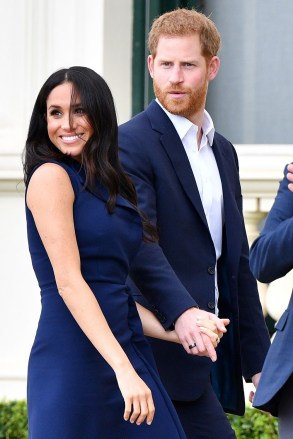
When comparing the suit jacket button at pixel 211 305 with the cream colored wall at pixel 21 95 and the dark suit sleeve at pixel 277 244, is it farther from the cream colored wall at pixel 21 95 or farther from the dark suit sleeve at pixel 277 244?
the cream colored wall at pixel 21 95

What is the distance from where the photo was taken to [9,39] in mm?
6797

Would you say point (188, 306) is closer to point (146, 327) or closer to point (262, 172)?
point (146, 327)

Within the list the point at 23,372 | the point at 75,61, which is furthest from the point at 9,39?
the point at 23,372

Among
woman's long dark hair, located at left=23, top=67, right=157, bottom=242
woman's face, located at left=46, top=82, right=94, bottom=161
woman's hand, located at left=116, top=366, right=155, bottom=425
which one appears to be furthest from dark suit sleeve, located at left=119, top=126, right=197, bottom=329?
woman's hand, located at left=116, top=366, right=155, bottom=425

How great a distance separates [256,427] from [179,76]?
2.23 metres

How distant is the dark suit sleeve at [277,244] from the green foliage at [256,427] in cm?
208

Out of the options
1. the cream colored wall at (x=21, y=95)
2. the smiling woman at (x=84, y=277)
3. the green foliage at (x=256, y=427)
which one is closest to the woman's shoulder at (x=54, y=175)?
the smiling woman at (x=84, y=277)

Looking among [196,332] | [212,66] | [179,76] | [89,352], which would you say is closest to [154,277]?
[196,332]

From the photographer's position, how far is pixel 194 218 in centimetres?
439

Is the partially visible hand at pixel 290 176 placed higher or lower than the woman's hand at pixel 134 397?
higher

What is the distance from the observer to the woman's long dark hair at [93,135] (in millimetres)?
3723

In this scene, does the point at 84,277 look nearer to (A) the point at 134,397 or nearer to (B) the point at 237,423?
(A) the point at 134,397

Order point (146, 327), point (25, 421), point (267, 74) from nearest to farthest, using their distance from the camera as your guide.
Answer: point (146, 327)
point (25, 421)
point (267, 74)

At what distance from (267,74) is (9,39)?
1335mm
